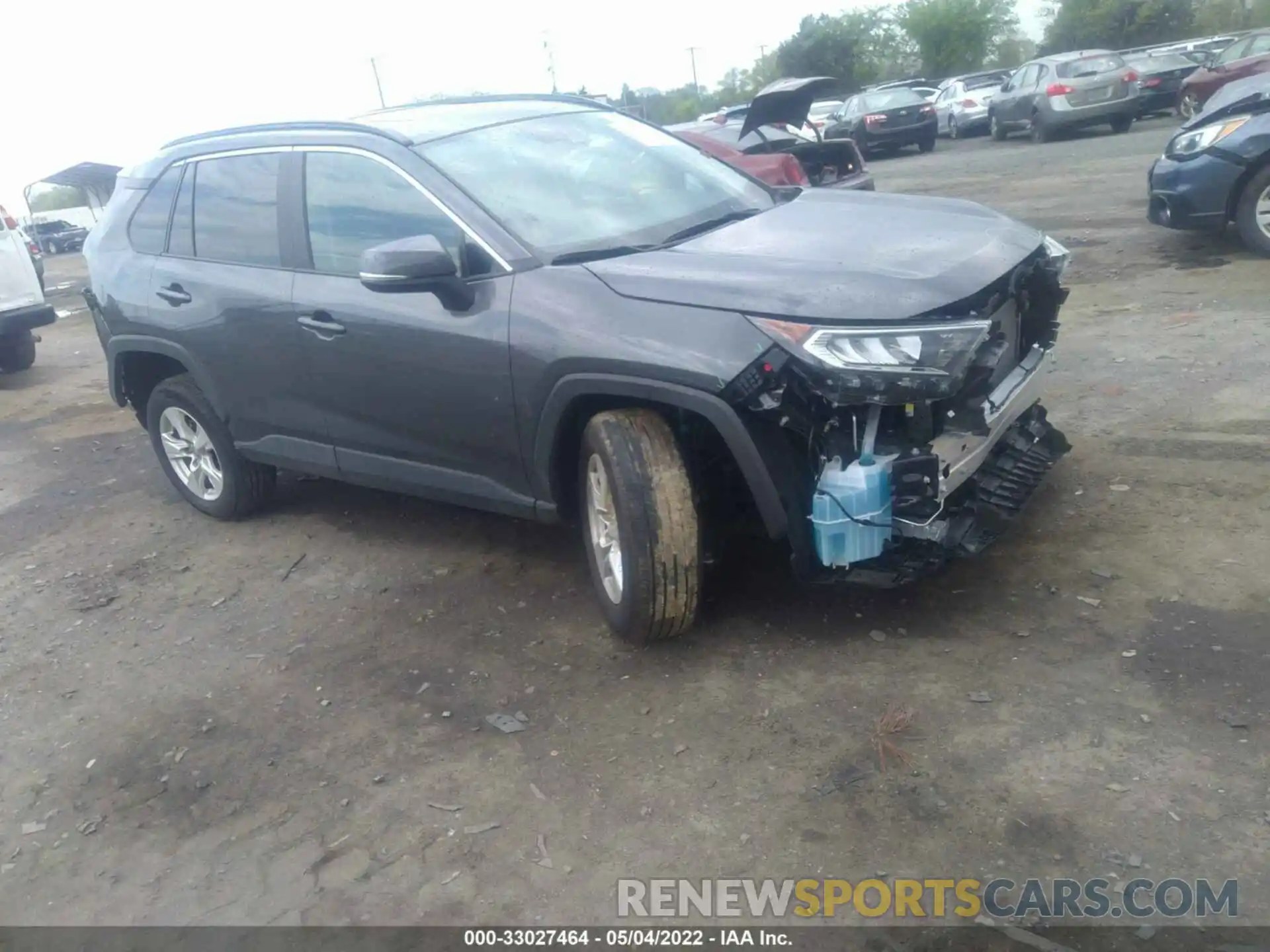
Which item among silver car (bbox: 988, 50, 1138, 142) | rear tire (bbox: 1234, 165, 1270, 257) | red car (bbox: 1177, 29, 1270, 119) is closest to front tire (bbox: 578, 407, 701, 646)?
rear tire (bbox: 1234, 165, 1270, 257)

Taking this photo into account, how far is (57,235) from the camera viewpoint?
132ft

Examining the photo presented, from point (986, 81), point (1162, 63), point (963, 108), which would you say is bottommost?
point (963, 108)

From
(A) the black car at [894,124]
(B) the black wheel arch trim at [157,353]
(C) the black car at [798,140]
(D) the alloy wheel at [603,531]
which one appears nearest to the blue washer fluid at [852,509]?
(D) the alloy wheel at [603,531]

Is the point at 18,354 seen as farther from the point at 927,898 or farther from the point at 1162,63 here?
the point at 1162,63

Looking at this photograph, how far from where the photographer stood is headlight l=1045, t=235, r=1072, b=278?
4.24 m

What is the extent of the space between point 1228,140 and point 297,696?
7277mm

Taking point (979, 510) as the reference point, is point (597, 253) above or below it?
above

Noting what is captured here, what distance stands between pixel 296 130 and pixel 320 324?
91 centimetres

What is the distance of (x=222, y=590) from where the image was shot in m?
5.17

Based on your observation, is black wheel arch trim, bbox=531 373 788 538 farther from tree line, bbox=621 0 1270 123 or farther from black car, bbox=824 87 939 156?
tree line, bbox=621 0 1270 123

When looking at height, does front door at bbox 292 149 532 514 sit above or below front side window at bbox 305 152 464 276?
below

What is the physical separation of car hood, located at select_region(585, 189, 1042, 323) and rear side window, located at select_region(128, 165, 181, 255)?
8.83 feet

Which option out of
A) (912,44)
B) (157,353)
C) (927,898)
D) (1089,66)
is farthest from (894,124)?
(912,44)

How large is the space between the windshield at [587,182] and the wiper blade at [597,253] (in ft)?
0.09
